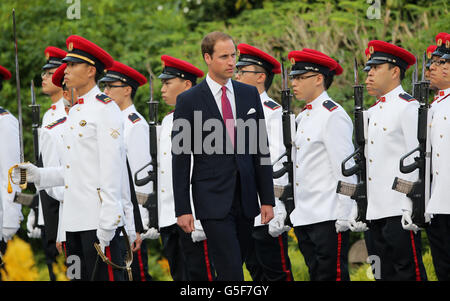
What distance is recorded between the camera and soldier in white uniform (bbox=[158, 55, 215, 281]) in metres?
Result: 7.54

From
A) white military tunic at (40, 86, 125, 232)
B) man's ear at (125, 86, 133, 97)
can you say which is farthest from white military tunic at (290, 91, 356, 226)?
man's ear at (125, 86, 133, 97)

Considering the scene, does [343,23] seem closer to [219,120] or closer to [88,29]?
[88,29]

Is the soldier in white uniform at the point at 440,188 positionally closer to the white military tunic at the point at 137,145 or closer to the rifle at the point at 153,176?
the rifle at the point at 153,176

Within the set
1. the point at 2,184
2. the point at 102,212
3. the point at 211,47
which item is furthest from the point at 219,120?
the point at 2,184

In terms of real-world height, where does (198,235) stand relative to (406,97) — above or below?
Result: below

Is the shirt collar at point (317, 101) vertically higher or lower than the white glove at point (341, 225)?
higher

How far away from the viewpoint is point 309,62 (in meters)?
7.57

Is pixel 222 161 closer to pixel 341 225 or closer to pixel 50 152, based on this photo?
pixel 341 225

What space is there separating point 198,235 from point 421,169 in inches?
77.2

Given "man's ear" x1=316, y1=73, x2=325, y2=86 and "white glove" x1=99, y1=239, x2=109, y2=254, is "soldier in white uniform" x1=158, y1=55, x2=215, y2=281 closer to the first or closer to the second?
"white glove" x1=99, y1=239, x2=109, y2=254

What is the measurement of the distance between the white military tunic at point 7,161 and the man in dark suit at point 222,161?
2763 millimetres

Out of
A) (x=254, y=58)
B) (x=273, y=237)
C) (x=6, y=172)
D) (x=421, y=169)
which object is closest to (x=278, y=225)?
(x=273, y=237)

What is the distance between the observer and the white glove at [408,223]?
21.6 ft

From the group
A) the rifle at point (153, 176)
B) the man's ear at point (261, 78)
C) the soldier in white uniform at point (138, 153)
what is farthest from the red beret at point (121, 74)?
the man's ear at point (261, 78)
